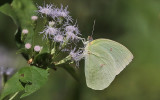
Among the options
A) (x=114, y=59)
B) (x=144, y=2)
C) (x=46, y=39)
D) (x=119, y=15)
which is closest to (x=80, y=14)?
(x=119, y=15)

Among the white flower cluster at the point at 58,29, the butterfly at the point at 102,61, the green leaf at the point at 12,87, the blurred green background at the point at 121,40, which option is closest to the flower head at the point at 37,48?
the white flower cluster at the point at 58,29

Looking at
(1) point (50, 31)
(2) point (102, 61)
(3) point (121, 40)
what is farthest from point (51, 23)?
(3) point (121, 40)

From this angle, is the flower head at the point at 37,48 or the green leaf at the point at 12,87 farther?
the flower head at the point at 37,48

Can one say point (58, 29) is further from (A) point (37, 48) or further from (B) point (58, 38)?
(A) point (37, 48)

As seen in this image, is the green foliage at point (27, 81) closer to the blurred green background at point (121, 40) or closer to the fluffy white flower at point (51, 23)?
the fluffy white flower at point (51, 23)

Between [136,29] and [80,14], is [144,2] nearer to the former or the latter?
[136,29]
